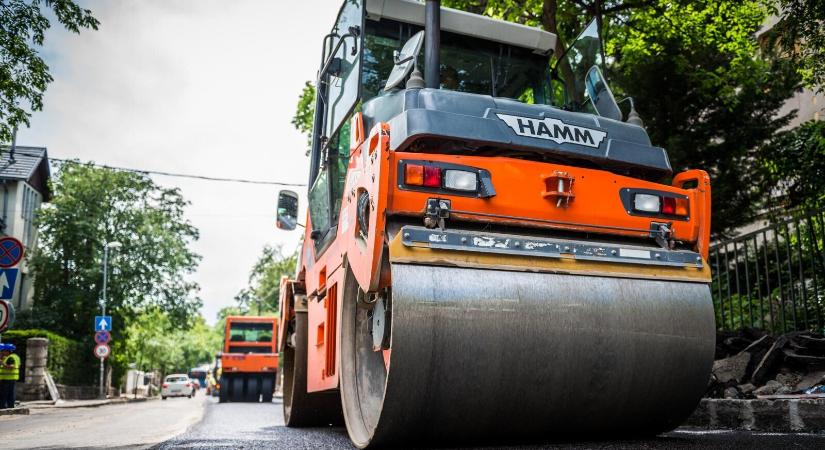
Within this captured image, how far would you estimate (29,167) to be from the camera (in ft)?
120

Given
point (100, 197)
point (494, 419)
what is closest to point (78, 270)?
point (100, 197)

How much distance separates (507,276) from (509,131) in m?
1.01

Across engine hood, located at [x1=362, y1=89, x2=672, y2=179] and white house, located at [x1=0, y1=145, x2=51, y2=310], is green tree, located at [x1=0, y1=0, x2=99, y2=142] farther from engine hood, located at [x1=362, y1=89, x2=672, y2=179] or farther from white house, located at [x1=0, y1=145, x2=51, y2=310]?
white house, located at [x1=0, y1=145, x2=51, y2=310]

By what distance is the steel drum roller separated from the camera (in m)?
3.56

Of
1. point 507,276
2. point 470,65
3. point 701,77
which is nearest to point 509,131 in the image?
point 507,276

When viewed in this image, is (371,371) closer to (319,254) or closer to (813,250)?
(319,254)

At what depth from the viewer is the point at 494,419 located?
3.76 meters

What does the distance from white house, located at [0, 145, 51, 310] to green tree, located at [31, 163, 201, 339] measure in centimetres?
71

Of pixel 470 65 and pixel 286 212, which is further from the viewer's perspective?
pixel 286 212

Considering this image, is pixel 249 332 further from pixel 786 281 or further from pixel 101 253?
pixel 786 281

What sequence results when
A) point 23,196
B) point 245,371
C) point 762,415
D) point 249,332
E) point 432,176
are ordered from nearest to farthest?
point 432,176 → point 762,415 → point 245,371 → point 249,332 → point 23,196

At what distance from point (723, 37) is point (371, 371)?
13.4 metres

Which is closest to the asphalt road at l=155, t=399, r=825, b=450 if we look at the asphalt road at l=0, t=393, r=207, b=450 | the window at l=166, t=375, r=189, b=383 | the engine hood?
the asphalt road at l=0, t=393, r=207, b=450

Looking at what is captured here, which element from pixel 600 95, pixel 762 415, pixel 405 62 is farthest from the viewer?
pixel 600 95
